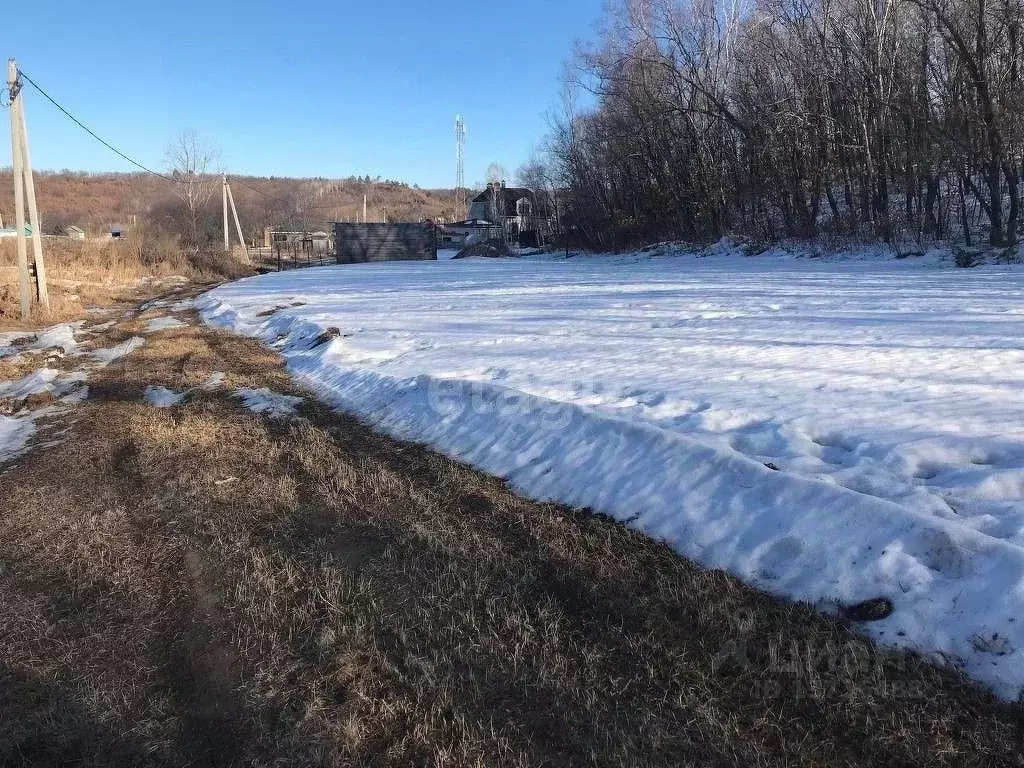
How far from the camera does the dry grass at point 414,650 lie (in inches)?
93.7

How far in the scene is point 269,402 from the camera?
785 cm

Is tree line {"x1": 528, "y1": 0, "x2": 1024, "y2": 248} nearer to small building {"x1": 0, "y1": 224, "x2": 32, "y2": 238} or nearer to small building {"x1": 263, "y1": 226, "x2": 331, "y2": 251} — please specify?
small building {"x1": 0, "y1": 224, "x2": 32, "y2": 238}

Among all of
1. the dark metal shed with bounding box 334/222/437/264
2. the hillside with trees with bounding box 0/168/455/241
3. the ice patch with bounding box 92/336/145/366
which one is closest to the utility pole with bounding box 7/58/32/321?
the ice patch with bounding box 92/336/145/366

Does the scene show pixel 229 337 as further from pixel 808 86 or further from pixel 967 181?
pixel 808 86

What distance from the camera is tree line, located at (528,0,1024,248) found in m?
16.5

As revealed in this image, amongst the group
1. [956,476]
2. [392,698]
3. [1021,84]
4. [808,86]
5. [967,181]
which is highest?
[808,86]

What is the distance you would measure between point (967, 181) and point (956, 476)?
17.0m


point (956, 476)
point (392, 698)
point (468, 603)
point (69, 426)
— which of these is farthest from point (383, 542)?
point (69, 426)

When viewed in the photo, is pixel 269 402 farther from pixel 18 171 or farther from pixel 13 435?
pixel 18 171

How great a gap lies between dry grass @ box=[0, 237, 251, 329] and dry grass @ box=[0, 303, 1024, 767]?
624 inches

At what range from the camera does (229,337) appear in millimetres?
13570

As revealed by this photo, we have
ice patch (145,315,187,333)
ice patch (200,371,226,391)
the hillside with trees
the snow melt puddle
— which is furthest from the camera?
the hillside with trees

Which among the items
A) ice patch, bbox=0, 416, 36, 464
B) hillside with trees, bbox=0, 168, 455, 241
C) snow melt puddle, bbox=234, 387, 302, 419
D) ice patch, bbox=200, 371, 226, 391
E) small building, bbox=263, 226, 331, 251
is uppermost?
hillside with trees, bbox=0, 168, 455, 241

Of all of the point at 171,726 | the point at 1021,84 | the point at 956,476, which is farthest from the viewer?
the point at 1021,84
